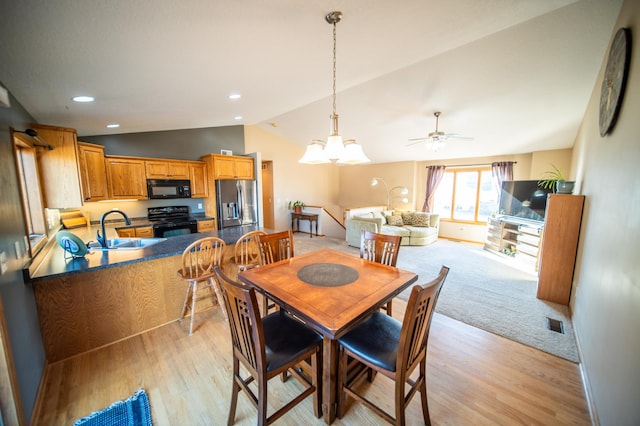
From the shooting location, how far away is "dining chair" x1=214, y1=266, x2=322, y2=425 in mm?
1175

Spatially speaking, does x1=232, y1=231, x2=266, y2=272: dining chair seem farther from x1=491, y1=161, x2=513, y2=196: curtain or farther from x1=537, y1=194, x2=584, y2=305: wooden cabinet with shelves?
x1=491, y1=161, x2=513, y2=196: curtain

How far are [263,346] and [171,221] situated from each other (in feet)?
13.3

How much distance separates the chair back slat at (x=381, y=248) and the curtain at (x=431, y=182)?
5220 mm

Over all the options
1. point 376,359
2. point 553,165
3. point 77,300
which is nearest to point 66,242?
point 77,300

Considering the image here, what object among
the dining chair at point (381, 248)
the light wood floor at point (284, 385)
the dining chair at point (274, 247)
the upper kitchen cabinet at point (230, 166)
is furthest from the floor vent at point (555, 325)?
the upper kitchen cabinet at point (230, 166)

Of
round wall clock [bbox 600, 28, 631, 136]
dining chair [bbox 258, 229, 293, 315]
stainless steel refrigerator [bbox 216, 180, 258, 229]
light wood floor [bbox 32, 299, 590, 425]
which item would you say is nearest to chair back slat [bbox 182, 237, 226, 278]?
dining chair [bbox 258, 229, 293, 315]

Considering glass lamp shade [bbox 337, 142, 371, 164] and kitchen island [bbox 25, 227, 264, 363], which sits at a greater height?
glass lamp shade [bbox 337, 142, 371, 164]

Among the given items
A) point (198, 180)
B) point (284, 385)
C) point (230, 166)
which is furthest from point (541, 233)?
point (198, 180)

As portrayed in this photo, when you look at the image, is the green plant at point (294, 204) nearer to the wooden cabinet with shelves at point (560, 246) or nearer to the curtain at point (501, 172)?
the curtain at point (501, 172)

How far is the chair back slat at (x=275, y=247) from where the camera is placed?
2266mm

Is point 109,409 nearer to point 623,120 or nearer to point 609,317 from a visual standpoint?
point 609,317

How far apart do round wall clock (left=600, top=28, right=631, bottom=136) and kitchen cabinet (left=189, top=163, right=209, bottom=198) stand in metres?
5.64

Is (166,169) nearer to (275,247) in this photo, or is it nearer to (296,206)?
(275,247)

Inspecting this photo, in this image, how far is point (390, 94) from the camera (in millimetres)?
3896
